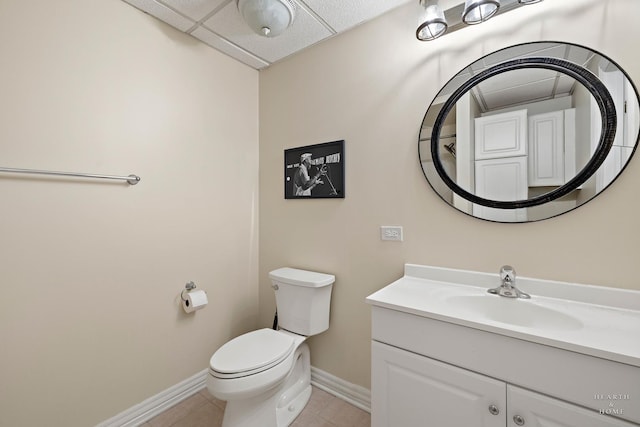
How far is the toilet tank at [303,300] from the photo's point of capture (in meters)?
1.66

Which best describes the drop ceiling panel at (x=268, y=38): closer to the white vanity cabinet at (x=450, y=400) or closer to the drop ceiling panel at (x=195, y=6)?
the drop ceiling panel at (x=195, y=6)

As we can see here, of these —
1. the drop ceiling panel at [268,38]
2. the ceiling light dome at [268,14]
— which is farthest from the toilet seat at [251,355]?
the drop ceiling panel at [268,38]

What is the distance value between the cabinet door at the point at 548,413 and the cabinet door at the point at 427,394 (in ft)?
0.10

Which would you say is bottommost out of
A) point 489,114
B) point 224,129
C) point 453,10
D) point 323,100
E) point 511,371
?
point 511,371

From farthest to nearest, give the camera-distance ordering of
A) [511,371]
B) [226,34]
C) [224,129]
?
1. [224,129]
2. [226,34]
3. [511,371]

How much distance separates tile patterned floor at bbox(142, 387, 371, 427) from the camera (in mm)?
1521

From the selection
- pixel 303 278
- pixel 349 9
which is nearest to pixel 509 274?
pixel 303 278

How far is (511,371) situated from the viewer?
0.87 metres

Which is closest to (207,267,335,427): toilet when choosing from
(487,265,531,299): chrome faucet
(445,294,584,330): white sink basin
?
(445,294,584,330): white sink basin

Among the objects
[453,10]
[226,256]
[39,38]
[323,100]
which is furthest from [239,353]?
[453,10]

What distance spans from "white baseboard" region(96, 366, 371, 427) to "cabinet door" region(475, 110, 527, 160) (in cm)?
149

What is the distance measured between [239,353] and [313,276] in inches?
23.4

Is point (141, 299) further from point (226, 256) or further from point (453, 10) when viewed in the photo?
point (453, 10)

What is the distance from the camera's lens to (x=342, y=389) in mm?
1730
